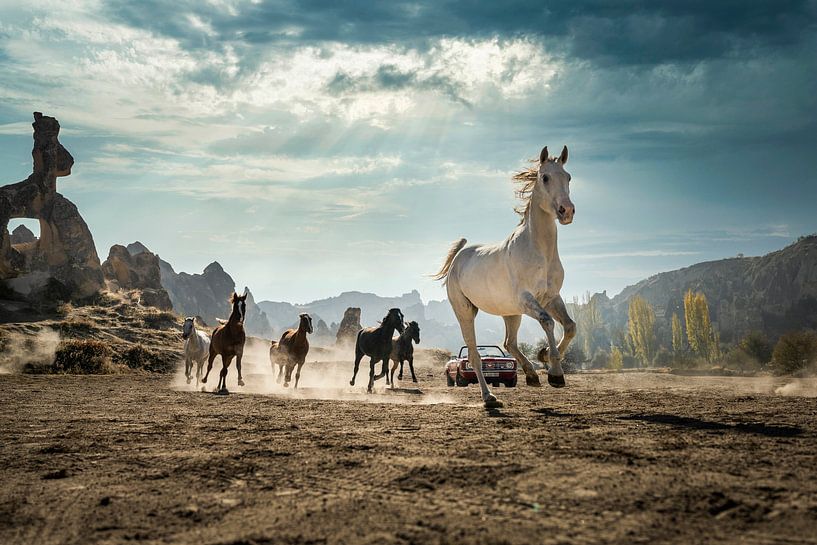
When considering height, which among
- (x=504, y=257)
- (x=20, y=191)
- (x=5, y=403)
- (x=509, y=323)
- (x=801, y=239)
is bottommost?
(x=5, y=403)

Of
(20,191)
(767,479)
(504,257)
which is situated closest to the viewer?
(767,479)

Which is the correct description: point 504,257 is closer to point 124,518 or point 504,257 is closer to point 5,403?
point 124,518

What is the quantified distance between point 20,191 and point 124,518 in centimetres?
5900

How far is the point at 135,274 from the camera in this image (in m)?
69.2

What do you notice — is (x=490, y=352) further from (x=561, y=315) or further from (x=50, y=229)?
(x=50, y=229)

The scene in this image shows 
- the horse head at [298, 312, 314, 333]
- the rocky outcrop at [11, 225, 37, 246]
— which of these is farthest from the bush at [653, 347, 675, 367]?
the rocky outcrop at [11, 225, 37, 246]

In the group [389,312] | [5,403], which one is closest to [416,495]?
[5,403]

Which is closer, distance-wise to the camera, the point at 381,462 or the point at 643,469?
the point at 643,469

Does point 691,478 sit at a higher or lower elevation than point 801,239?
lower

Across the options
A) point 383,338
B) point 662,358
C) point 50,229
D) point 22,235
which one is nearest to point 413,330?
point 383,338

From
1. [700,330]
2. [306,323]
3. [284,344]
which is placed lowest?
[284,344]

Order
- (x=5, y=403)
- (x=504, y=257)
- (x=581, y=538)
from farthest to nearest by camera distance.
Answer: (x=5, y=403) → (x=504, y=257) → (x=581, y=538)

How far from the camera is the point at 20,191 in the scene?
51.8 meters

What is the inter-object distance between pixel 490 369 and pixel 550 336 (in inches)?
503
